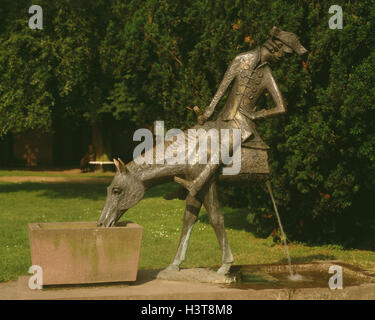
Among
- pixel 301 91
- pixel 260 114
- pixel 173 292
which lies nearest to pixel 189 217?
pixel 173 292

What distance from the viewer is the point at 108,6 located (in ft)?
67.9

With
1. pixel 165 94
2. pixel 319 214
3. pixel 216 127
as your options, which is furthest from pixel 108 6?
pixel 216 127

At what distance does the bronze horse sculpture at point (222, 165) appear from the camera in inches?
→ 250

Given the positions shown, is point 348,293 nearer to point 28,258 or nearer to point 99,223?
point 99,223

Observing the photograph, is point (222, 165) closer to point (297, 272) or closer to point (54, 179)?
point (297, 272)

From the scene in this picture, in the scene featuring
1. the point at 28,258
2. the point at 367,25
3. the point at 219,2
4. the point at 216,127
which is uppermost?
the point at 219,2

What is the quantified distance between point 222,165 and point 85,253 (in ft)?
6.14

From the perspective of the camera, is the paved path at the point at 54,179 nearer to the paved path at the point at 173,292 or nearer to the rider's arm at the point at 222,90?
the rider's arm at the point at 222,90

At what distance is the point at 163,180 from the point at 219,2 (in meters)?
5.46

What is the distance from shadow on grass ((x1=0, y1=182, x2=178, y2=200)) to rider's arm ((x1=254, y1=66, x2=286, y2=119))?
12.1 m

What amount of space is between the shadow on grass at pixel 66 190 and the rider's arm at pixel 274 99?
1212 cm

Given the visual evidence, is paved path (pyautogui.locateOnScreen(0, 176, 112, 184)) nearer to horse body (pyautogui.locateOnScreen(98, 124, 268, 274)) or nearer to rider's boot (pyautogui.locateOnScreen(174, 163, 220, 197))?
horse body (pyautogui.locateOnScreen(98, 124, 268, 274))

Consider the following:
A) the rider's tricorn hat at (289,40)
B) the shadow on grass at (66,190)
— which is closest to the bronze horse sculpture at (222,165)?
the rider's tricorn hat at (289,40)

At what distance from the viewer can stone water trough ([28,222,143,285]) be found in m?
5.74
